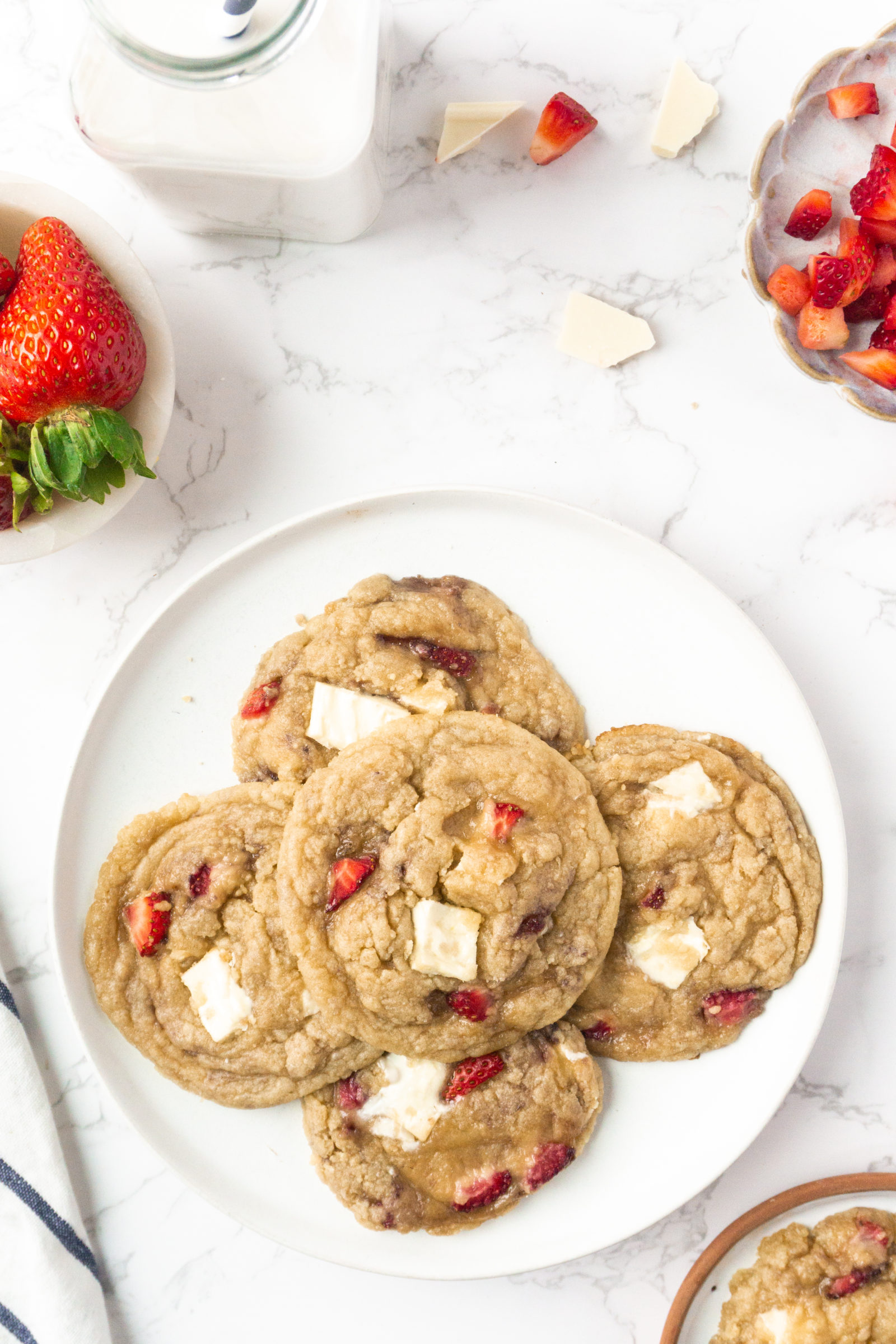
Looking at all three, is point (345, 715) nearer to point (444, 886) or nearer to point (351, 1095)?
point (444, 886)

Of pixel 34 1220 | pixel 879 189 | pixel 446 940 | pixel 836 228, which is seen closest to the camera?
pixel 446 940

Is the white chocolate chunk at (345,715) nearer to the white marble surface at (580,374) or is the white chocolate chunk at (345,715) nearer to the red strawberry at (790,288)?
the white marble surface at (580,374)

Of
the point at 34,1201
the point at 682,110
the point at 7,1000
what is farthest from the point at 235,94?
the point at 34,1201

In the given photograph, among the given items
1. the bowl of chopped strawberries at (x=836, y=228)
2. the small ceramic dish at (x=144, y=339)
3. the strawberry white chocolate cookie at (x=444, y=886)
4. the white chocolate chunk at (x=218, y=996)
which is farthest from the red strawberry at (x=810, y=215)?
the white chocolate chunk at (x=218, y=996)

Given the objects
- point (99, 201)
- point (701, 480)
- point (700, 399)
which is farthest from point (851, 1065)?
point (99, 201)

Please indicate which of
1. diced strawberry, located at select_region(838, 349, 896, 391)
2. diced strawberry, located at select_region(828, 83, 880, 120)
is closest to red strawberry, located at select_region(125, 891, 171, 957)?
diced strawberry, located at select_region(838, 349, 896, 391)
